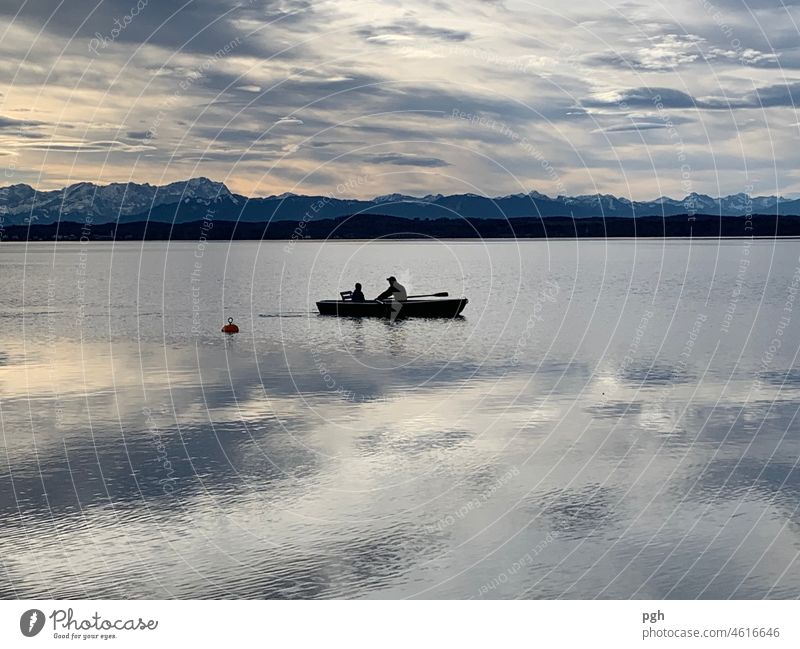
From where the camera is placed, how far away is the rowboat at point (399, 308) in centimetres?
7181

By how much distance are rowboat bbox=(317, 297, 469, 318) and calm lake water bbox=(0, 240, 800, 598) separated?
1350cm

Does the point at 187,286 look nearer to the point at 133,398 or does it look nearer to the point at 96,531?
the point at 133,398

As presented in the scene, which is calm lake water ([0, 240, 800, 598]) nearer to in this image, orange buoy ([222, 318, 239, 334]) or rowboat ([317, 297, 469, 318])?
orange buoy ([222, 318, 239, 334])

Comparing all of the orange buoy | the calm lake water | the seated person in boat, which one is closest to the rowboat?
the seated person in boat

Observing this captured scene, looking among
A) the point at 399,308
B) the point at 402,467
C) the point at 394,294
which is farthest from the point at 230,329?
the point at 402,467

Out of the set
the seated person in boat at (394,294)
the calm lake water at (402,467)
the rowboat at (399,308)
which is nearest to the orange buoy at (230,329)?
the calm lake water at (402,467)

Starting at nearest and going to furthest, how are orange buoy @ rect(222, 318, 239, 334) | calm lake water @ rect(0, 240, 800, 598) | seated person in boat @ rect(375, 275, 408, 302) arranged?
calm lake water @ rect(0, 240, 800, 598) → orange buoy @ rect(222, 318, 239, 334) → seated person in boat @ rect(375, 275, 408, 302)

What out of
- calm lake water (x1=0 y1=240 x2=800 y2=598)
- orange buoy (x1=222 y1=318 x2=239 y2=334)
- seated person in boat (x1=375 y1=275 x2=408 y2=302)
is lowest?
calm lake water (x1=0 y1=240 x2=800 y2=598)

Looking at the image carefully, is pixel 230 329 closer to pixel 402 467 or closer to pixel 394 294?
pixel 394 294

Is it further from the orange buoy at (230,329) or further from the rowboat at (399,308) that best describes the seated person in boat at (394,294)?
the orange buoy at (230,329)

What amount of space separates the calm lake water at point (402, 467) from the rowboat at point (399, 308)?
13497 millimetres

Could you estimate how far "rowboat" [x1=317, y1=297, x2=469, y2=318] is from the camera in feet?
236
